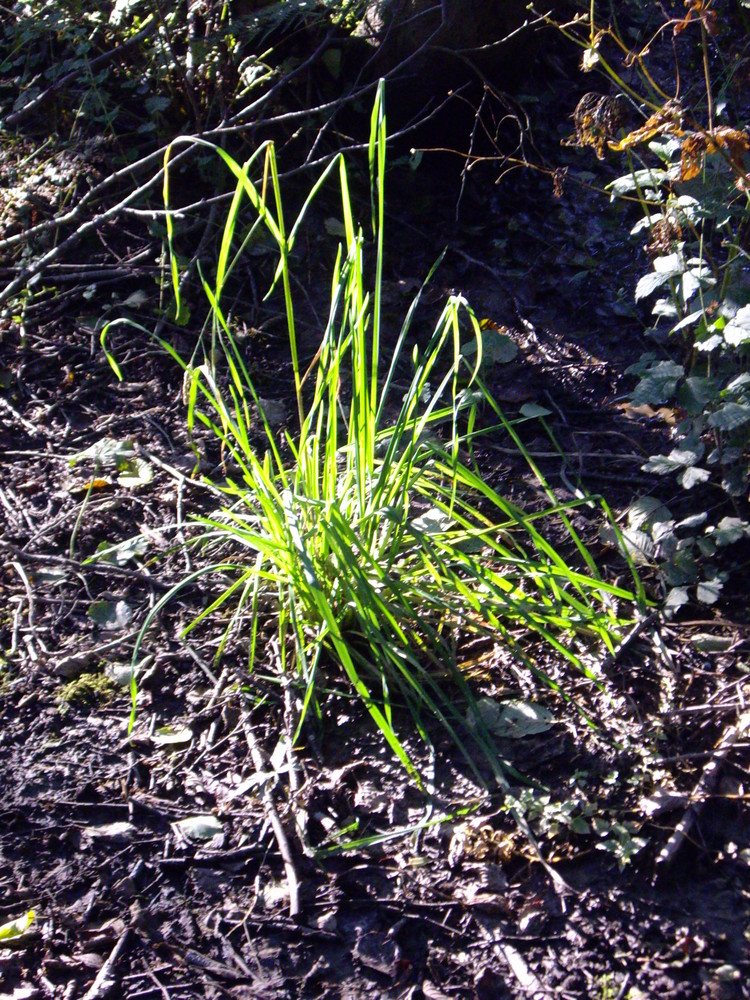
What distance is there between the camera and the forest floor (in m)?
1.38

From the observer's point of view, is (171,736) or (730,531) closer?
(171,736)

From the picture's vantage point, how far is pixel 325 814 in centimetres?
158

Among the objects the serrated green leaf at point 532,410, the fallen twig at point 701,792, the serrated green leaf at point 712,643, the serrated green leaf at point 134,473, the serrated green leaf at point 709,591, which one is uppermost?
the serrated green leaf at point 134,473

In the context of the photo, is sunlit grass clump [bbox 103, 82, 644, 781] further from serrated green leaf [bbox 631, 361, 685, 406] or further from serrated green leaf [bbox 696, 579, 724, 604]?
serrated green leaf [bbox 631, 361, 685, 406]

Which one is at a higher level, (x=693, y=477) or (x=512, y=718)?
(x=693, y=477)

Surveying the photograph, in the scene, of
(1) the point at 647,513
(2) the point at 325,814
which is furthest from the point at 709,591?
(2) the point at 325,814

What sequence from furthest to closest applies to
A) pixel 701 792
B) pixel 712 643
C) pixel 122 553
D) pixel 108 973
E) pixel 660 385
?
1. pixel 122 553
2. pixel 660 385
3. pixel 712 643
4. pixel 701 792
5. pixel 108 973

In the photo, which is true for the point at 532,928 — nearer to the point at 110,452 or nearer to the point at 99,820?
the point at 99,820

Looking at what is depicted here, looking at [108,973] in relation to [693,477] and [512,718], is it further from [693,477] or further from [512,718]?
[693,477]

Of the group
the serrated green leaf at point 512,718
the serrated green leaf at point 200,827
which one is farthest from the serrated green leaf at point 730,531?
the serrated green leaf at point 200,827

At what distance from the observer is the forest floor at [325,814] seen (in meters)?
1.38

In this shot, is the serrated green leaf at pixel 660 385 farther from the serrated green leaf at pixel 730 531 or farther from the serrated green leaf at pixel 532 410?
the serrated green leaf at pixel 532 410

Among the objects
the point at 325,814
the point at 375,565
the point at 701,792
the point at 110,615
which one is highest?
the point at 375,565

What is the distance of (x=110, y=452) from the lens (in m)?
2.30
